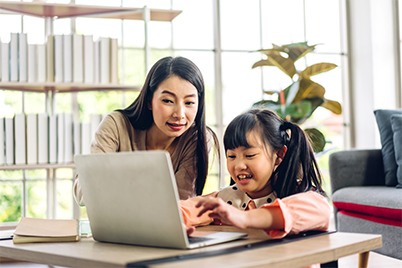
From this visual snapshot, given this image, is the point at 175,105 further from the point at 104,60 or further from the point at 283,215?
the point at 104,60

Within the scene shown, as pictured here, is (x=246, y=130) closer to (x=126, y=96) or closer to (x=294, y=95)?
(x=294, y=95)

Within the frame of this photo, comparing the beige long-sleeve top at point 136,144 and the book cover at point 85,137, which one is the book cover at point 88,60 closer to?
the book cover at point 85,137

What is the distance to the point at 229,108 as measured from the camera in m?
3.73

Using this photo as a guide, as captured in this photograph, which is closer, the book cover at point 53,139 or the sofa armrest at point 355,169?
the book cover at point 53,139

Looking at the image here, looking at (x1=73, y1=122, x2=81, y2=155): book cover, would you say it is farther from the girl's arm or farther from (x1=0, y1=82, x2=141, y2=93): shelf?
the girl's arm

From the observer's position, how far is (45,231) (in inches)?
36.7

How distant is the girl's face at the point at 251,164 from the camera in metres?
1.09

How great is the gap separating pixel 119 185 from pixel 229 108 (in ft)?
9.80

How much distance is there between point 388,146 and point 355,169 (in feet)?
0.75

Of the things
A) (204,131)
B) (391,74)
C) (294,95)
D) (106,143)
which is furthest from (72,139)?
(391,74)

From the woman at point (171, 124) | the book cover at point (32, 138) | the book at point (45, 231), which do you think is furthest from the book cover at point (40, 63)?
the book at point (45, 231)

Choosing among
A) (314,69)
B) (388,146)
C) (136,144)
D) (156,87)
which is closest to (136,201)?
(156,87)

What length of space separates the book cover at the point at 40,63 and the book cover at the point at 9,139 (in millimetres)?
282

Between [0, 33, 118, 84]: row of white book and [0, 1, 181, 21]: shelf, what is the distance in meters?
0.15
